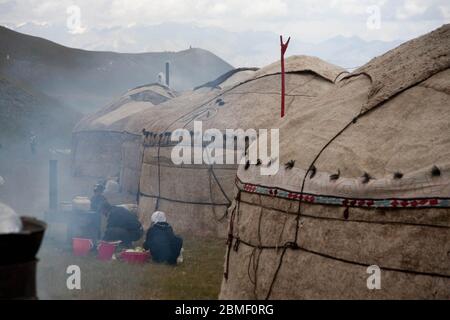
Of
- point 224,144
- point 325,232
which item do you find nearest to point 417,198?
point 325,232

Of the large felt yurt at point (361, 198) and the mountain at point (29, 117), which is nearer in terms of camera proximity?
the large felt yurt at point (361, 198)

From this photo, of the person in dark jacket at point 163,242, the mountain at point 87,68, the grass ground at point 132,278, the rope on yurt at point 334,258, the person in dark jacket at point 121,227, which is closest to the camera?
the rope on yurt at point 334,258

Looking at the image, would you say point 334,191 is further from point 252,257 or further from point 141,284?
point 141,284

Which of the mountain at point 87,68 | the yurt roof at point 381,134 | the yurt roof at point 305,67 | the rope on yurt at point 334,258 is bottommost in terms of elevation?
the rope on yurt at point 334,258

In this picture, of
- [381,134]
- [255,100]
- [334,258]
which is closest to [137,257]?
[255,100]

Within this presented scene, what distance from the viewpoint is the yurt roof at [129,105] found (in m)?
18.9

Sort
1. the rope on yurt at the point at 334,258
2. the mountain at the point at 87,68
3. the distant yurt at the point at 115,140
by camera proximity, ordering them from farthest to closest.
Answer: the mountain at the point at 87,68, the distant yurt at the point at 115,140, the rope on yurt at the point at 334,258

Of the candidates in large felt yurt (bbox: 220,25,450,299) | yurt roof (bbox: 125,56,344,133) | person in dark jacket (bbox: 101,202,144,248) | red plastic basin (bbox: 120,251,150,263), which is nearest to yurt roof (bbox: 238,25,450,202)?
large felt yurt (bbox: 220,25,450,299)

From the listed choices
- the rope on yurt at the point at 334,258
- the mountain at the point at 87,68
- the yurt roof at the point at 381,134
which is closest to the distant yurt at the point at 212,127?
the yurt roof at the point at 381,134

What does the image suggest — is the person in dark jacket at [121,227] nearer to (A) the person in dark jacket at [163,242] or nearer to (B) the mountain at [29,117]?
(A) the person in dark jacket at [163,242]

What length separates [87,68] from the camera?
52.2 m

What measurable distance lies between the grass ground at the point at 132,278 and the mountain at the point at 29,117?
21239 millimetres

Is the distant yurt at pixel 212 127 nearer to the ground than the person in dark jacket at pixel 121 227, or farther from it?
farther from it

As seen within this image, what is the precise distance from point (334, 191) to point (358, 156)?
357 millimetres
